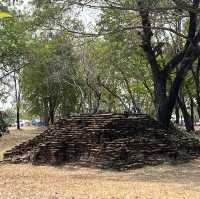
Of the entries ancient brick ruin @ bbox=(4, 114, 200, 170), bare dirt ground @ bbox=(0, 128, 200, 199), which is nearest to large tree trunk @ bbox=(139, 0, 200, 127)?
ancient brick ruin @ bbox=(4, 114, 200, 170)

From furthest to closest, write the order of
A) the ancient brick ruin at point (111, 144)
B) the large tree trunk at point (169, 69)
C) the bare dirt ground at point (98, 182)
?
the large tree trunk at point (169, 69)
the ancient brick ruin at point (111, 144)
the bare dirt ground at point (98, 182)

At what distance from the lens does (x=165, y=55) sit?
1131 inches

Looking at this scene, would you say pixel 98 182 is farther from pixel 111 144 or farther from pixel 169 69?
pixel 169 69

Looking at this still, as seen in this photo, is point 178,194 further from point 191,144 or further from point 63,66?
point 63,66

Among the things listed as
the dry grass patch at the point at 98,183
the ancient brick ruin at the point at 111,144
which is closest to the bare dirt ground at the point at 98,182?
the dry grass patch at the point at 98,183

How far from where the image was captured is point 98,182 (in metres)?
11.7

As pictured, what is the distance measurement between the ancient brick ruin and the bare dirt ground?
0.52 metres

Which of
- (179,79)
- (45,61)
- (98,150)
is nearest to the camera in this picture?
(98,150)

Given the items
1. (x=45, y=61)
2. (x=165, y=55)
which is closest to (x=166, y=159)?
(x=165, y=55)

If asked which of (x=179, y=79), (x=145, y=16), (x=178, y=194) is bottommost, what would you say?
(x=178, y=194)

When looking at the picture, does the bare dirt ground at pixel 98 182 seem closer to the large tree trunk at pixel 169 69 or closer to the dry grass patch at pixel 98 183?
the dry grass patch at pixel 98 183

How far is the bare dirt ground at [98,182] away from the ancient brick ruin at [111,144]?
20.6 inches

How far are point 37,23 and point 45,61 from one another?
47.7 feet

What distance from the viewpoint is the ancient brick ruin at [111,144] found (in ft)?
49.1
